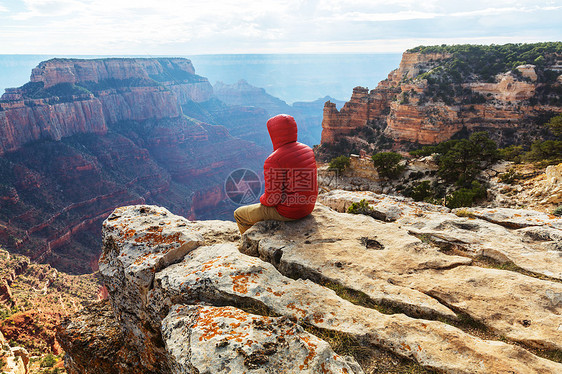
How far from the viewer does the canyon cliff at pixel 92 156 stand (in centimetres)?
4688

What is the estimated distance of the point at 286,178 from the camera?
714cm

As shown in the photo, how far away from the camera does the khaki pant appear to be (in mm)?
7551

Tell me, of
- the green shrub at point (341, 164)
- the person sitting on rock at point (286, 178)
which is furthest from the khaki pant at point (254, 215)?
the green shrub at point (341, 164)

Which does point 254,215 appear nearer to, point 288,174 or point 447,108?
point 288,174

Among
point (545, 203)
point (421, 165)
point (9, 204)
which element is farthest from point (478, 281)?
point (9, 204)

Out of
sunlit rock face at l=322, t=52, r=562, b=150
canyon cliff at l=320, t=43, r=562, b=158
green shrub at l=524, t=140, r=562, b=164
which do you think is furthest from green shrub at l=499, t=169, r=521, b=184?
sunlit rock face at l=322, t=52, r=562, b=150

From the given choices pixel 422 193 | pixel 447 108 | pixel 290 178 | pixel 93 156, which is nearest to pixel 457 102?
pixel 447 108

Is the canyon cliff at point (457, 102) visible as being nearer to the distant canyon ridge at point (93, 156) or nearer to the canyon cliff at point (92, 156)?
the canyon cliff at point (92, 156)

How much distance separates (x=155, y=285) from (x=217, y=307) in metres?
1.46

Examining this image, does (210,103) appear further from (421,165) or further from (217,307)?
(217,307)

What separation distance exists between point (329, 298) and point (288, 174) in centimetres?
323

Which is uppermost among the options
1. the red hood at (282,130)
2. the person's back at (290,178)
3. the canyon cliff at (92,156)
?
the red hood at (282,130)

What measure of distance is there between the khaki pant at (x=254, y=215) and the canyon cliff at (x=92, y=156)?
45.7 meters

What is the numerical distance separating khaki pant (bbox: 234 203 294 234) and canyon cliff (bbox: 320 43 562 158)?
42644mm
